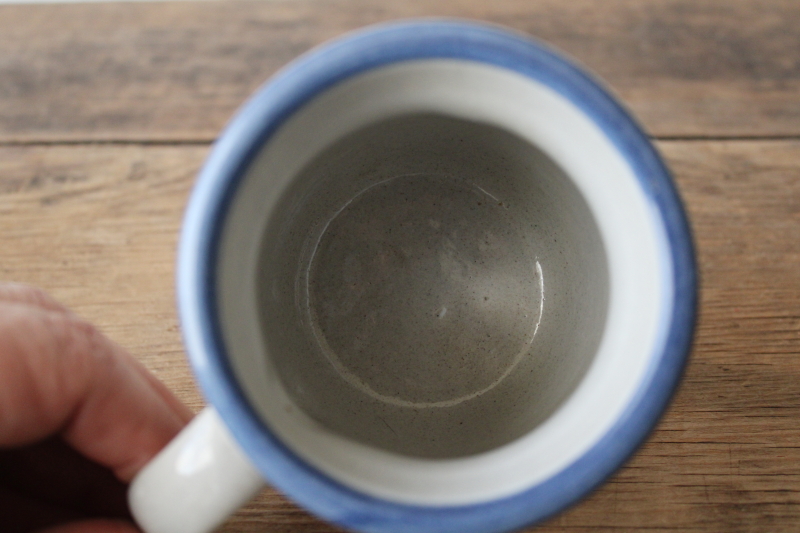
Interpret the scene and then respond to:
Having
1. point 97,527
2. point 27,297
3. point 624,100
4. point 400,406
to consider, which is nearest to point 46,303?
point 27,297

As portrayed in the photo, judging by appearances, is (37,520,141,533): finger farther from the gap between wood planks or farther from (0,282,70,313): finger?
the gap between wood planks

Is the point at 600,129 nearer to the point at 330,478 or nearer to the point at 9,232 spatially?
the point at 330,478

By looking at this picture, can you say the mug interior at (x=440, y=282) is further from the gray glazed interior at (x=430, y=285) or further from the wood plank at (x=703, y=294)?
the wood plank at (x=703, y=294)

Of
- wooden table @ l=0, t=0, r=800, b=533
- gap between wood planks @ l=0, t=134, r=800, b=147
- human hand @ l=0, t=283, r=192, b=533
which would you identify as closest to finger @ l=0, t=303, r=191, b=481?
human hand @ l=0, t=283, r=192, b=533

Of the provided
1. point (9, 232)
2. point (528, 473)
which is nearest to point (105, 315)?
point (9, 232)

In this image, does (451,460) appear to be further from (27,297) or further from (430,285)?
(27,297)

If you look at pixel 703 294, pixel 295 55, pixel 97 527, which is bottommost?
pixel 97 527
